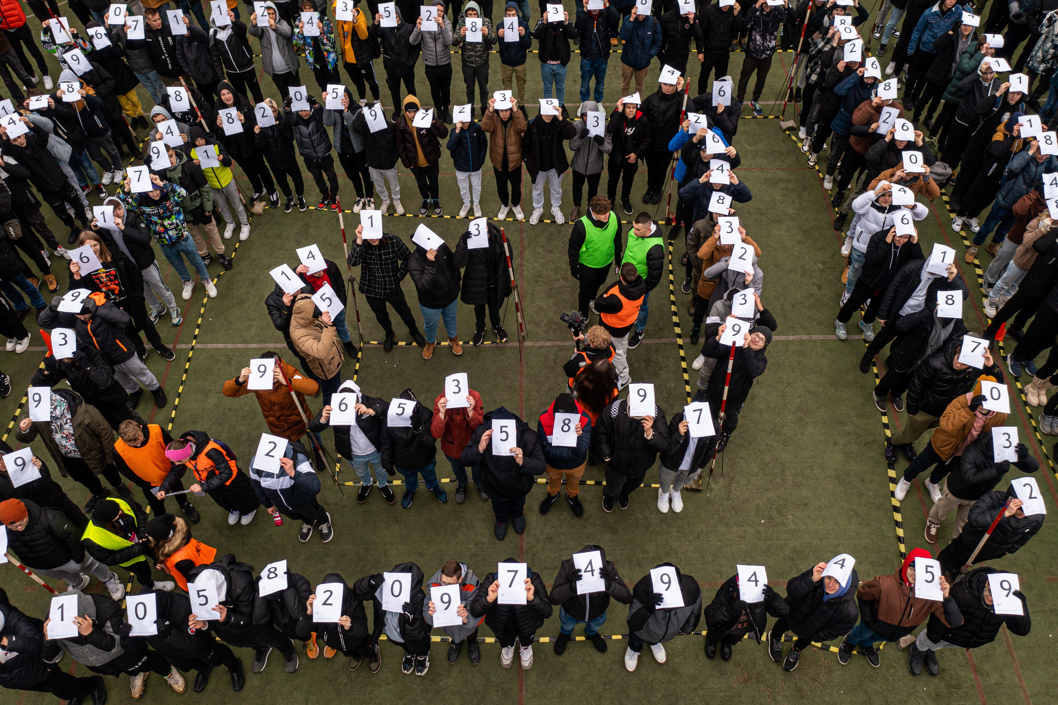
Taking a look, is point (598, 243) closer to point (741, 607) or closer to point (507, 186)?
point (507, 186)

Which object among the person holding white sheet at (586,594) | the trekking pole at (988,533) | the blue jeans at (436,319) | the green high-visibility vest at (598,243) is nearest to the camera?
the person holding white sheet at (586,594)

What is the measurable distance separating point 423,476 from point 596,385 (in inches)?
104

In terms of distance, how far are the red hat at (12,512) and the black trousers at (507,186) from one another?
26.9 feet

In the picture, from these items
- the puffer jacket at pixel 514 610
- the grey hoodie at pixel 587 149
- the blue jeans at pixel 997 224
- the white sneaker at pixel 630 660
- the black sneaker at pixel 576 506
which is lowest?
the white sneaker at pixel 630 660

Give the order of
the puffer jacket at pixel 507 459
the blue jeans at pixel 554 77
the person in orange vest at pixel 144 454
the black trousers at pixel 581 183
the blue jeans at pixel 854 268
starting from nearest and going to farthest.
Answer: the puffer jacket at pixel 507 459 < the person in orange vest at pixel 144 454 < the blue jeans at pixel 854 268 < the black trousers at pixel 581 183 < the blue jeans at pixel 554 77

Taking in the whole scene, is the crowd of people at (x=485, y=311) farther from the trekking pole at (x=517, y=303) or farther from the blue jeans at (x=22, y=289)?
the trekking pole at (x=517, y=303)

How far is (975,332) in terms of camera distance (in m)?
10.8

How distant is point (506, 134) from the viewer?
11.2m

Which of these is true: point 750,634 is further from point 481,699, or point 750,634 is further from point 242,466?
point 242,466

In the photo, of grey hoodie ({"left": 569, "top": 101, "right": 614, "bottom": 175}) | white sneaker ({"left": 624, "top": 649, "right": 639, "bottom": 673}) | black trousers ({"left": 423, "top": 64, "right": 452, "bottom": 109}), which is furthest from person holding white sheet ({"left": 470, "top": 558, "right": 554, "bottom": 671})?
black trousers ({"left": 423, "top": 64, "right": 452, "bottom": 109})

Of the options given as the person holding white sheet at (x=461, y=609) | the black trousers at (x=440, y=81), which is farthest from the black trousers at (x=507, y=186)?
the person holding white sheet at (x=461, y=609)

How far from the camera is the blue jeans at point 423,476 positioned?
8445mm

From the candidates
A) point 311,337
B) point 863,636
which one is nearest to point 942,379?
point 863,636

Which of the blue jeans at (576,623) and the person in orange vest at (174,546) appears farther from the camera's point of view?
the blue jeans at (576,623)
